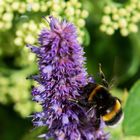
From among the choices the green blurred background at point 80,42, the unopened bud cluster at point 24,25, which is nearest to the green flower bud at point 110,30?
the green blurred background at point 80,42

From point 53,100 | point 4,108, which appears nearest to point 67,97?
point 53,100

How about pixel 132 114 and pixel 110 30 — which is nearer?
pixel 132 114

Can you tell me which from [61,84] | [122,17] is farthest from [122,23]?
[61,84]

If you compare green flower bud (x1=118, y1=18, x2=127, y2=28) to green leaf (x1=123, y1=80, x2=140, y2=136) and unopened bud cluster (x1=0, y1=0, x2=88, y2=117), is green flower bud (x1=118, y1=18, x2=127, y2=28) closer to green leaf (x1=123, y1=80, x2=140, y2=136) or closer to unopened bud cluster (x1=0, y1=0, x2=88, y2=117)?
unopened bud cluster (x1=0, y1=0, x2=88, y2=117)

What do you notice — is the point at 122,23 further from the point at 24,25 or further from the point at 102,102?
the point at 102,102

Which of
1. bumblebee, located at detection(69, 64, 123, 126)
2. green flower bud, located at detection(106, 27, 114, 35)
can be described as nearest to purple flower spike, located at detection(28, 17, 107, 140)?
bumblebee, located at detection(69, 64, 123, 126)

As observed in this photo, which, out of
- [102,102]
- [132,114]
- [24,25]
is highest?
[24,25]
